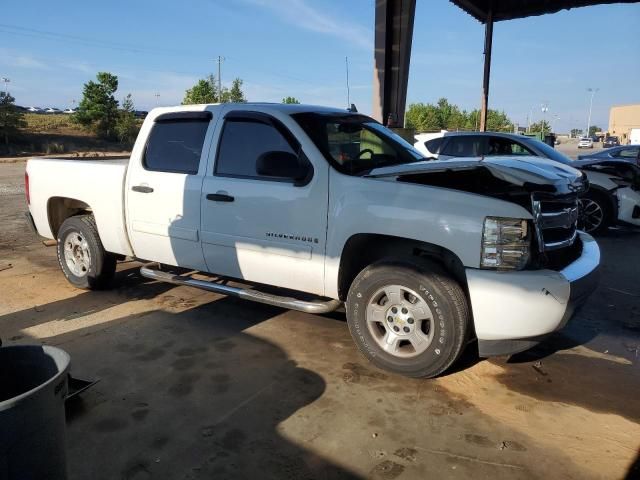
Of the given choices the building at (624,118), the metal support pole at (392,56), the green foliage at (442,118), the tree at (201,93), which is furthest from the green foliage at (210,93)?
the building at (624,118)

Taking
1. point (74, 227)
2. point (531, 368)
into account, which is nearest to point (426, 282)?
point (531, 368)

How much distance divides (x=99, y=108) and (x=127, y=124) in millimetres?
3512

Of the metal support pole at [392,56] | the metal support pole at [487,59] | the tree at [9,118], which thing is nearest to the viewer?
the metal support pole at [392,56]

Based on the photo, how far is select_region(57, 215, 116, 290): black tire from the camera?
18.5ft

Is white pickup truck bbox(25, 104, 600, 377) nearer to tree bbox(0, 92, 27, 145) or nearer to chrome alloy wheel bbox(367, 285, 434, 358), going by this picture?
chrome alloy wheel bbox(367, 285, 434, 358)

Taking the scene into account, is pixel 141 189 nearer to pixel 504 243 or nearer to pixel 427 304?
pixel 427 304

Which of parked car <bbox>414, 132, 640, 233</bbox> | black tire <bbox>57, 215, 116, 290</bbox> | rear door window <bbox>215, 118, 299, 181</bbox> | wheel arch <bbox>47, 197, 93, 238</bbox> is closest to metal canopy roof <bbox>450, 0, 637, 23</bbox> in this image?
parked car <bbox>414, 132, 640, 233</bbox>

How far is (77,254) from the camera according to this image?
5910mm

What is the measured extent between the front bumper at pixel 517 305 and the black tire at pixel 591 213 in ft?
22.2

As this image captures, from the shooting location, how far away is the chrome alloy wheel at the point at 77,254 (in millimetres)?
5797

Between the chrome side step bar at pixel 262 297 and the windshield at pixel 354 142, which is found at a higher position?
the windshield at pixel 354 142

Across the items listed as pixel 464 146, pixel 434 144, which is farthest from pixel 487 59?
pixel 464 146

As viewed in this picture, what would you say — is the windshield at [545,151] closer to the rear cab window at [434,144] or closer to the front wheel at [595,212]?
the front wheel at [595,212]

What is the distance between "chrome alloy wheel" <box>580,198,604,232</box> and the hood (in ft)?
19.7
